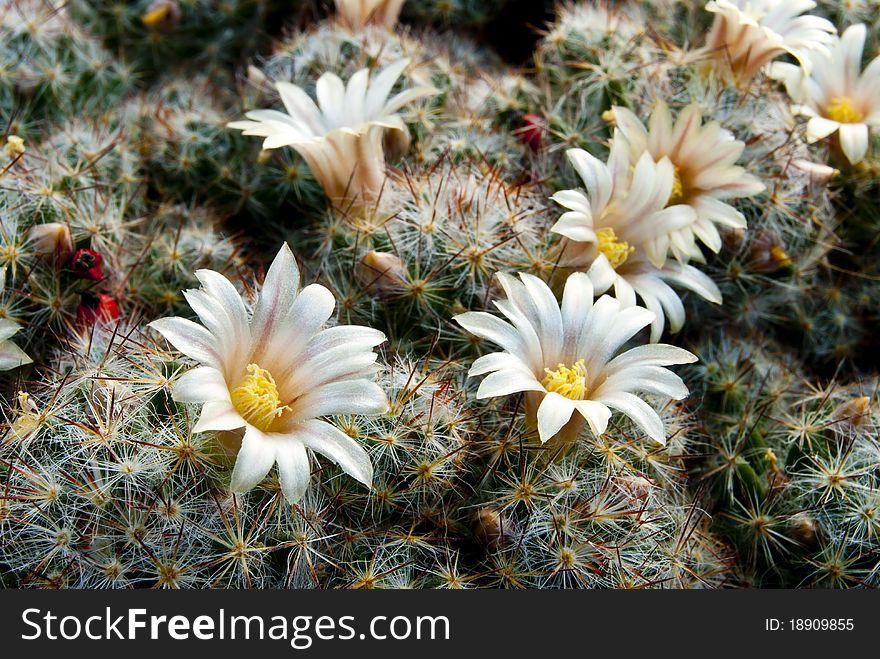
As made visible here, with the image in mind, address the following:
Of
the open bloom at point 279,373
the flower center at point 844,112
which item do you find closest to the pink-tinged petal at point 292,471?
the open bloom at point 279,373

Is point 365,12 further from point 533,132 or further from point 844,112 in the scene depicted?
point 844,112

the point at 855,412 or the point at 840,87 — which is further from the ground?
the point at 840,87

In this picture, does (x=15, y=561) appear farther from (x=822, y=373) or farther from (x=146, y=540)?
(x=822, y=373)

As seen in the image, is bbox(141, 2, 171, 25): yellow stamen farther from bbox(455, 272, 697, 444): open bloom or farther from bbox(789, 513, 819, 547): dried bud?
bbox(789, 513, 819, 547): dried bud

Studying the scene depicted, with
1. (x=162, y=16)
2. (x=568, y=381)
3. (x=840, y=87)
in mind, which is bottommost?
(x=568, y=381)

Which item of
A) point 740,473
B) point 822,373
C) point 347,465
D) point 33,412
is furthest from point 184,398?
point 822,373

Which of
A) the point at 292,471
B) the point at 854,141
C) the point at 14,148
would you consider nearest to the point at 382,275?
the point at 292,471
